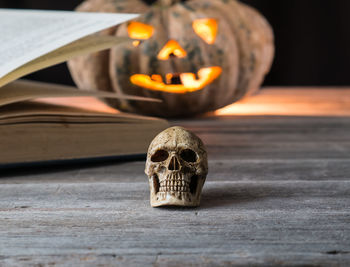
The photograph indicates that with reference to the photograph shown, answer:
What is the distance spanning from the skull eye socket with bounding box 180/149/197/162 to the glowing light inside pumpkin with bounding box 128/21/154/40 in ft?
2.83

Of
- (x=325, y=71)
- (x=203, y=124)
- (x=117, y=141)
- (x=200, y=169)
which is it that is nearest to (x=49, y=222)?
(x=200, y=169)

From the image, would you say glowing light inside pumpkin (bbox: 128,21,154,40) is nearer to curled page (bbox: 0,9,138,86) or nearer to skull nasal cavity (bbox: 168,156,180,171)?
curled page (bbox: 0,9,138,86)

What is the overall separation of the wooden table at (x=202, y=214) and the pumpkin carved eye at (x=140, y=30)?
0.56 metres

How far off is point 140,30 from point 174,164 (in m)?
0.93

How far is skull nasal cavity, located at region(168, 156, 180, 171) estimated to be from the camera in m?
0.71

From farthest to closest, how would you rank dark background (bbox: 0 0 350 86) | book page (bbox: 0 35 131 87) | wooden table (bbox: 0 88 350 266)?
dark background (bbox: 0 0 350 86) → book page (bbox: 0 35 131 87) → wooden table (bbox: 0 88 350 266)

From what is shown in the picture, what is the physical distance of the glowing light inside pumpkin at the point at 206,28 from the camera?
155 cm

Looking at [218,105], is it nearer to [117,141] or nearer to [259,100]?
[259,100]

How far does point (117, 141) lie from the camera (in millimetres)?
965

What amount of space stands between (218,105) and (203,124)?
22 cm

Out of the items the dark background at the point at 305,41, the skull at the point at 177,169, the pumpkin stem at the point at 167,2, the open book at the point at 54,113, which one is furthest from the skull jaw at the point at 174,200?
the dark background at the point at 305,41

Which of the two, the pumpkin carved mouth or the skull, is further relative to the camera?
the pumpkin carved mouth

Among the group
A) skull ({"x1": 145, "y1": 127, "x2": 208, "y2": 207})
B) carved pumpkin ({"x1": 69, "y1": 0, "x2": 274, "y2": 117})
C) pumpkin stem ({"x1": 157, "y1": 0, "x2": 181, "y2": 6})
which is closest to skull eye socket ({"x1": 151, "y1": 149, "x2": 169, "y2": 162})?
skull ({"x1": 145, "y1": 127, "x2": 208, "y2": 207})

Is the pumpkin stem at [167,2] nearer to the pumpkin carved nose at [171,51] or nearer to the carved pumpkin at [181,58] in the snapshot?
the carved pumpkin at [181,58]
